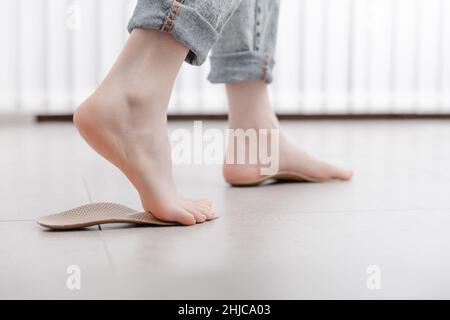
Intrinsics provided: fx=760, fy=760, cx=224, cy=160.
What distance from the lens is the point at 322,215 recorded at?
1191 millimetres

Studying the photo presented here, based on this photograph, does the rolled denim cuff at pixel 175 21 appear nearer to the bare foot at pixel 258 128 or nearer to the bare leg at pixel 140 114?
the bare leg at pixel 140 114

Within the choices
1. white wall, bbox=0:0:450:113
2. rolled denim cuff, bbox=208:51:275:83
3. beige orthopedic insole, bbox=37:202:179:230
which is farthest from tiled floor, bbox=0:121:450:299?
white wall, bbox=0:0:450:113

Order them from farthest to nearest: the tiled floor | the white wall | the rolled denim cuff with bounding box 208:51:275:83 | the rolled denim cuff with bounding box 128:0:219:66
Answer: the white wall, the rolled denim cuff with bounding box 208:51:275:83, the rolled denim cuff with bounding box 128:0:219:66, the tiled floor

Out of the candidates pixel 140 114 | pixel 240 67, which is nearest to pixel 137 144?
pixel 140 114

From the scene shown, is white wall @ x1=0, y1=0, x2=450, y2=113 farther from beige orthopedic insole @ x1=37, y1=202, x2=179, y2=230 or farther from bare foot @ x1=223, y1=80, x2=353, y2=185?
beige orthopedic insole @ x1=37, y1=202, x2=179, y2=230

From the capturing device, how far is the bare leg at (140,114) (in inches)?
40.8

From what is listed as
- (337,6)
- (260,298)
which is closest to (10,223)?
(260,298)

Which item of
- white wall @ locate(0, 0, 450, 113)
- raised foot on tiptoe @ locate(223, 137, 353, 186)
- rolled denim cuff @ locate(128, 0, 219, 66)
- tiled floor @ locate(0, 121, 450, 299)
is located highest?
white wall @ locate(0, 0, 450, 113)

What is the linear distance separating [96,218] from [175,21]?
301 millimetres

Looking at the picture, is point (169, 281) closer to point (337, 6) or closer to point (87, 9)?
point (87, 9)

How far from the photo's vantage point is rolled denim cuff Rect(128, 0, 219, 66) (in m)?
1.00

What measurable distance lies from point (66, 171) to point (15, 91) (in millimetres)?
1542

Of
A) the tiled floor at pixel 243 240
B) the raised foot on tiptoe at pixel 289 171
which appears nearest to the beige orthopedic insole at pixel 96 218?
the tiled floor at pixel 243 240

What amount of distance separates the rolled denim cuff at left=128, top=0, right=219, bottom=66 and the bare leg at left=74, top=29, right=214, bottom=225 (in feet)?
0.06
